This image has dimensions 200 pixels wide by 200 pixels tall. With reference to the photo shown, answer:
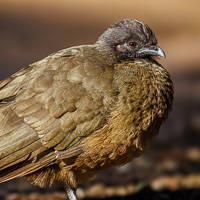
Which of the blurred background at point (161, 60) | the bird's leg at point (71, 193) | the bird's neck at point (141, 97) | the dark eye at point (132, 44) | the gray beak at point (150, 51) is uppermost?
the dark eye at point (132, 44)

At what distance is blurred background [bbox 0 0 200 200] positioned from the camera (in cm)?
725

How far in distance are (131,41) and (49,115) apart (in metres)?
1.31

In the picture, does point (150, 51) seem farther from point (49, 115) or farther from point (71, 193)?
point (71, 193)

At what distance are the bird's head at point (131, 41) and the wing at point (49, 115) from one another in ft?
1.74

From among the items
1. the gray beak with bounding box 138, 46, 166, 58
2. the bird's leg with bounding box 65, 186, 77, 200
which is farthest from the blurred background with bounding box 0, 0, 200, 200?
the gray beak with bounding box 138, 46, 166, 58

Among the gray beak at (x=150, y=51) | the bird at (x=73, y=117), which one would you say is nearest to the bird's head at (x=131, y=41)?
the gray beak at (x=150, y=51)

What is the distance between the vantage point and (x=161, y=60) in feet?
45.2

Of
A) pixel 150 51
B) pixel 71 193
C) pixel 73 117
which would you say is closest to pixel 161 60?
pixel 150 51

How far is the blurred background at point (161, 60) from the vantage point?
23.8 feet

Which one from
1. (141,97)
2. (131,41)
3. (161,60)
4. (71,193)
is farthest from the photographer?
(161,60)

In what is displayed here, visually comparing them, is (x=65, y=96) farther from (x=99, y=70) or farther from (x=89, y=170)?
(x=89, y=170)

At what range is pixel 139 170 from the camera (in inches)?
317

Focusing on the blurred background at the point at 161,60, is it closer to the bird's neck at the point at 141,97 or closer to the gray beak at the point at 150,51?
the bird's neck at the point at 141,97

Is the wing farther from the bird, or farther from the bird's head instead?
the bird's head
